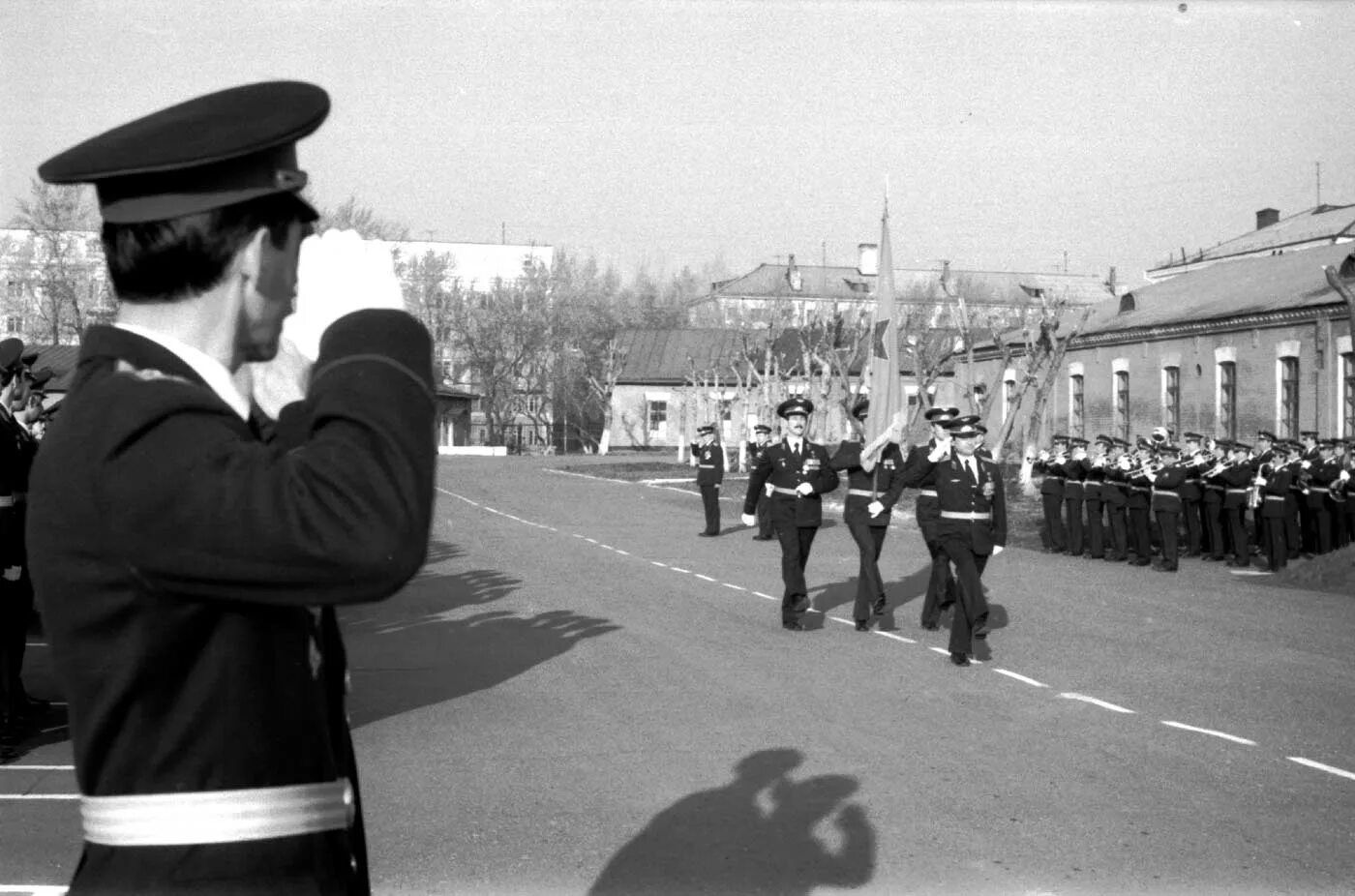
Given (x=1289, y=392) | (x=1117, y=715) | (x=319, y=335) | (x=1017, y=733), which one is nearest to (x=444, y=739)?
(x=1017, y=733)

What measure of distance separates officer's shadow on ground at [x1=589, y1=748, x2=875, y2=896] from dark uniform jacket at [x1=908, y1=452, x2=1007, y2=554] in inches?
→ 235

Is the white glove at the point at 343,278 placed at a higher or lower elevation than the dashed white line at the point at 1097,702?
higher

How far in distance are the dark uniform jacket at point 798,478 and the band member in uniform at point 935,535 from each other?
0.87 m

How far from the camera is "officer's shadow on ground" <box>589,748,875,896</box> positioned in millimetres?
6324

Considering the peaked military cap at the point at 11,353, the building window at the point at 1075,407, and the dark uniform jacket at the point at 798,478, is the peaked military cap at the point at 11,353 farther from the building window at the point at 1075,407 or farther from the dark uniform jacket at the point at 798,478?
the building window at the point at 1075,407

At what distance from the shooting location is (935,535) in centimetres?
1446

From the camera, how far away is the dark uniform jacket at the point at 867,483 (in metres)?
16.5

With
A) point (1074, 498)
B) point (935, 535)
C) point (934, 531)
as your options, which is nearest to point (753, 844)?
point (935, 535)

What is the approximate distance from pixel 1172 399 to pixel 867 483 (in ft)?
109

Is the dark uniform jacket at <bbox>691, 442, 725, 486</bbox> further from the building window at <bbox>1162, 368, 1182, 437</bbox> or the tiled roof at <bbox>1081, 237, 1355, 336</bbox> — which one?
the building window at <bbox>1162, 368, 1182, 437</bbox>

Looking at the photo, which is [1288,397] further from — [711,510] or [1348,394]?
[711,510]

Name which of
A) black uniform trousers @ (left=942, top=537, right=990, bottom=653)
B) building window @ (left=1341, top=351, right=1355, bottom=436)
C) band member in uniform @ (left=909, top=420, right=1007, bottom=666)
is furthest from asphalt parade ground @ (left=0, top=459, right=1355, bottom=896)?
building window @ (left=1341, top=351, right=1355, bottom=436)

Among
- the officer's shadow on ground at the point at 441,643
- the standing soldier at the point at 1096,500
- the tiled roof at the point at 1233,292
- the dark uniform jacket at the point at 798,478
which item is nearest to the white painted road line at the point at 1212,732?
the officer's shadow on ground at the point at 441,643

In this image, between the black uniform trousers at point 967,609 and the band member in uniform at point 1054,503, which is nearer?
the black uniform trousers at point 967,609
